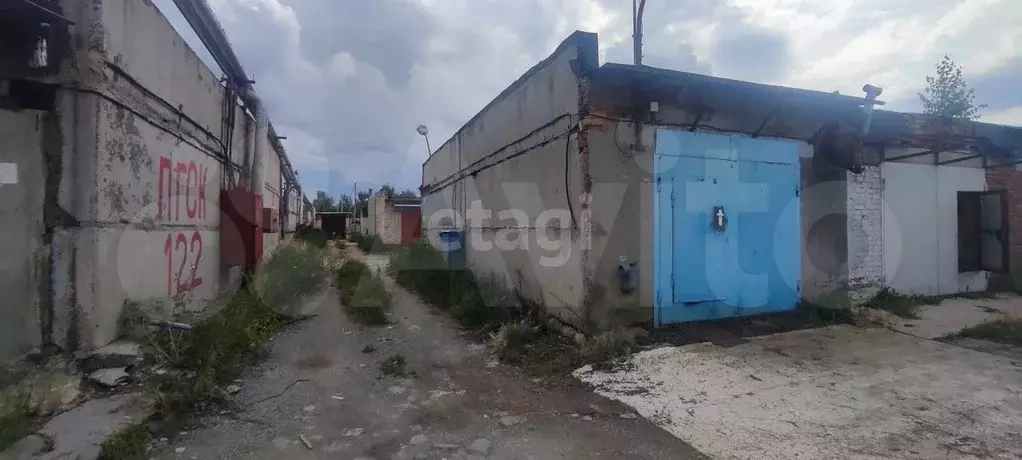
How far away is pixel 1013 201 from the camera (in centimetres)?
816

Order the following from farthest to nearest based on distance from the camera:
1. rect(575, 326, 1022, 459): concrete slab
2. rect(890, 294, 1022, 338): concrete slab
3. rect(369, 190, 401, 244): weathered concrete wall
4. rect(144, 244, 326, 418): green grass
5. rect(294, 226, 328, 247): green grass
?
rect(369, 190, 401, 244): weathered concrete wall
rect(294, 226, 328, 247): green grass
rect(890, 294, 1022, 338): concrete slab
rect(144, 244, 326, 418): green grass
rect(575, 326, 1022, 459): concrete slab

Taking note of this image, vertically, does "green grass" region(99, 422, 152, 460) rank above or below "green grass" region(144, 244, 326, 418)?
below

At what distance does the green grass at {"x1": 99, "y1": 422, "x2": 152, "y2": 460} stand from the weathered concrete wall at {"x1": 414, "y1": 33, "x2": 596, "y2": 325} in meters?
3.98

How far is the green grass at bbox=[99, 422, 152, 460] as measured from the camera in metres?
2.96

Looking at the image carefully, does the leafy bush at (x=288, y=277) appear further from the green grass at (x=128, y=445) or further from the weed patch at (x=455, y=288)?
the green grass at (x=128, y=445)

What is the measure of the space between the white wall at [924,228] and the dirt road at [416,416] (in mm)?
6030

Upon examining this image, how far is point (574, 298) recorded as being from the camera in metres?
5.74

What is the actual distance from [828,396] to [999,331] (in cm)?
334

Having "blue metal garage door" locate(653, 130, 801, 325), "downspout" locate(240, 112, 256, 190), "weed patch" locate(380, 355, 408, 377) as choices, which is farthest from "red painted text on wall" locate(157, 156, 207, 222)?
"blue metal garage door" locate(653, 130, 801, 325)

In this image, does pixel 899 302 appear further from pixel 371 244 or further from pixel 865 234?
pixel 371 244

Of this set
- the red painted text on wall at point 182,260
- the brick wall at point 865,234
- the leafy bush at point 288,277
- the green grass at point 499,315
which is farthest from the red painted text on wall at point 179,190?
the brick wall at point 865,234

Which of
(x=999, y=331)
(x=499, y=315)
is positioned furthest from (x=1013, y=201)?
(x=499, y=315)

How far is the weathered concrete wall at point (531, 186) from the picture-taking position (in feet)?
19.1

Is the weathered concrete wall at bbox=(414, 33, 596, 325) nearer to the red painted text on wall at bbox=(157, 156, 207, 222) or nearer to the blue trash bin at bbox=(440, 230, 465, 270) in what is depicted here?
the blue trash bin at bbox=(440, 230, 465, 270)
